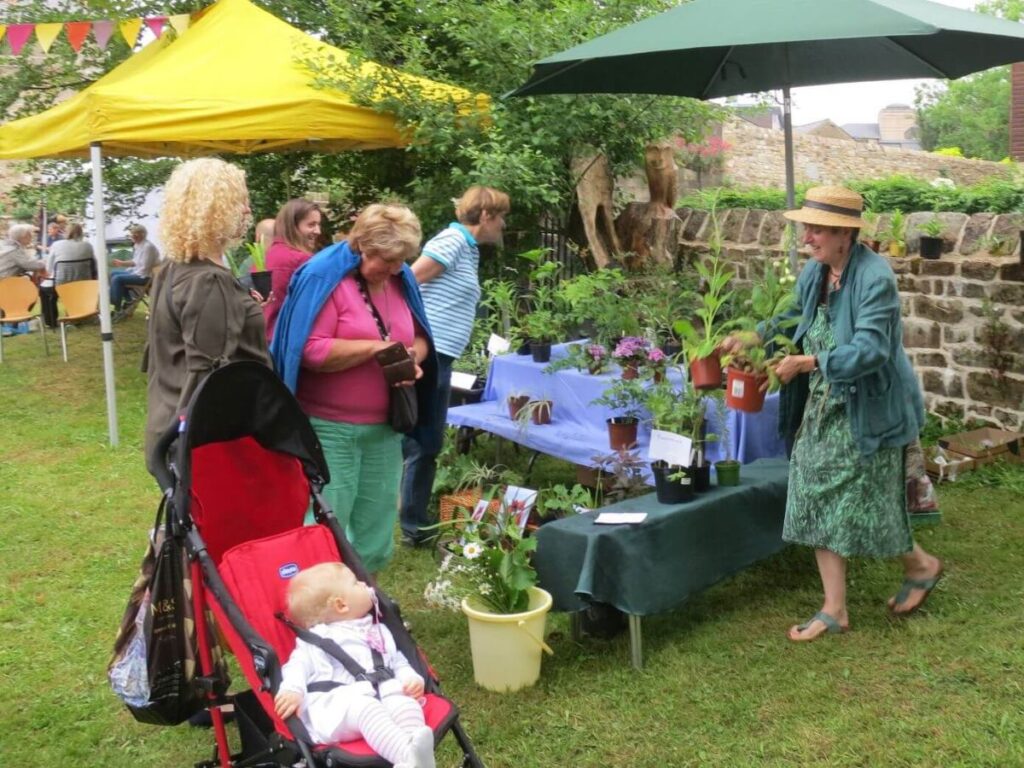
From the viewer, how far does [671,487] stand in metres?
3.77

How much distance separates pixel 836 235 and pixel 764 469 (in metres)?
1.14

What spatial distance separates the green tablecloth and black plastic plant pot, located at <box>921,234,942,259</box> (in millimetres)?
2890

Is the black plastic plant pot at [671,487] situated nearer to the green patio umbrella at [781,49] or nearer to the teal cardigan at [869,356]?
the teal cardigan at [869,356]

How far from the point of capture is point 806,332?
375cm

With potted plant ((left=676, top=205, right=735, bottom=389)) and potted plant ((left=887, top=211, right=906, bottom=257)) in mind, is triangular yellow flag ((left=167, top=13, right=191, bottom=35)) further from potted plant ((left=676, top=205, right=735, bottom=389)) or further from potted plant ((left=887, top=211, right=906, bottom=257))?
potted plant ((left=676, top=205, right=735, bottom=389))

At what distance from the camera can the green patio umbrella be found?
3.44 meters

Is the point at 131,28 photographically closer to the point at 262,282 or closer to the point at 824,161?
the point at 262,282

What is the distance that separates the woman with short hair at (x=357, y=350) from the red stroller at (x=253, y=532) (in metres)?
0.38

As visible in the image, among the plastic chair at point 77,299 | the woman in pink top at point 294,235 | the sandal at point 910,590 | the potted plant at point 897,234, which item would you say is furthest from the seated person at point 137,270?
the sandal at point 910,590

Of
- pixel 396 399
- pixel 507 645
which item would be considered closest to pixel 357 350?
pixel 396 399

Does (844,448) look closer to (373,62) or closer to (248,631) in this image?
(248,631)

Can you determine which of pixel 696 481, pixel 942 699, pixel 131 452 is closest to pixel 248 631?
pixel 696 481

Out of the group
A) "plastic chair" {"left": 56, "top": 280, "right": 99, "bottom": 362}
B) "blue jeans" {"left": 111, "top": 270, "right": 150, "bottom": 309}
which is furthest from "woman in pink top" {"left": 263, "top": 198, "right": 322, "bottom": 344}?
"blue jeans" {"left": 111, "top": 270, "right": 150, "bottom": 309}

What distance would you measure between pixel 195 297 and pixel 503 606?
4.82 feet
